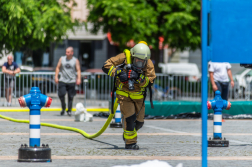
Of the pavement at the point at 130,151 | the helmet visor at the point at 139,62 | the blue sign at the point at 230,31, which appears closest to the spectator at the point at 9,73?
the pavement at the point at 130,151

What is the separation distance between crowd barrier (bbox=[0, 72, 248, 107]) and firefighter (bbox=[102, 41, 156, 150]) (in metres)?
8.14

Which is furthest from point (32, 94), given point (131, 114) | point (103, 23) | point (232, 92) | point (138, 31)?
point (103, 23)

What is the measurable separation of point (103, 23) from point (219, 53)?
17539 millimetres

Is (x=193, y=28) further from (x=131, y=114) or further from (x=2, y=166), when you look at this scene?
(x=2, y=166)

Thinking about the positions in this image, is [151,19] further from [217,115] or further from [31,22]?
[217,115]

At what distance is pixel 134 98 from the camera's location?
6879 mm

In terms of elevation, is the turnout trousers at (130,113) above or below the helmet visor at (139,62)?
below

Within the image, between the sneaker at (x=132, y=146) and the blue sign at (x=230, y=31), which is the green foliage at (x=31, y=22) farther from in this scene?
the blue sign at (x=230, y=31)

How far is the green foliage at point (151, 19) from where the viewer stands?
64.5 feet

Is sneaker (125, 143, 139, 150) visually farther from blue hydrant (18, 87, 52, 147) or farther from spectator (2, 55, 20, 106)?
spectator (2, 55, 20, 106)

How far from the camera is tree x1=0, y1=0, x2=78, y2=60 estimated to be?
1761 cm

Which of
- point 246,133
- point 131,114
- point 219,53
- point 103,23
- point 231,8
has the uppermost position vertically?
point 103,23

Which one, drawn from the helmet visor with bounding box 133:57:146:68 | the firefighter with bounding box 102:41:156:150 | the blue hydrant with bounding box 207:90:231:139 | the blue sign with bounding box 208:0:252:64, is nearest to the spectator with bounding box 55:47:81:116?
the firefighter with bounding box 102:41:156:150

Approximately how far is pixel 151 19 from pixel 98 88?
15.3 ft
